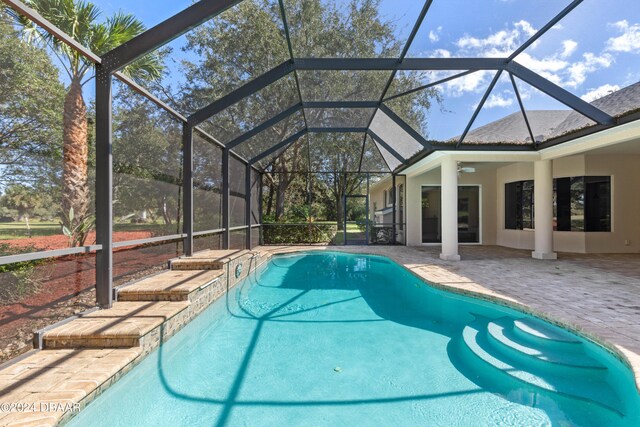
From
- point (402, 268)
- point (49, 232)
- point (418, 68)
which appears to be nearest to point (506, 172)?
point (402, 268)

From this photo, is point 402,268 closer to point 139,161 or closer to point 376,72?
point 376,72

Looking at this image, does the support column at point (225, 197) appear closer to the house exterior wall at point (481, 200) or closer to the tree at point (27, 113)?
the tree at point (27, 113)

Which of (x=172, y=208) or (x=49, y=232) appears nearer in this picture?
(x=49, y=232)

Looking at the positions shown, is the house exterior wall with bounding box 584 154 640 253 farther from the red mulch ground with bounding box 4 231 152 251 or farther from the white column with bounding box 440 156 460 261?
the red mulch ground with bounding box 4 231 152 251

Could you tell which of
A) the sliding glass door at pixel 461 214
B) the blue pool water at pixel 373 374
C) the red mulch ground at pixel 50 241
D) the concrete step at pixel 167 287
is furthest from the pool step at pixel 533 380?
the sliding glass door at pixel 461 214

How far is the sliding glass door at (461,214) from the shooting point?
1259 centimetres

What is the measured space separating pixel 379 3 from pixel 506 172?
8816 millimetres

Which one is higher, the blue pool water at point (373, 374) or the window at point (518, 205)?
the window at point (518, 205)

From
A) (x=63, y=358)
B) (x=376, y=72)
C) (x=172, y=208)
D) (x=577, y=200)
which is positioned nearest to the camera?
(x=63, y=358)

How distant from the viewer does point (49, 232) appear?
3.27 metres

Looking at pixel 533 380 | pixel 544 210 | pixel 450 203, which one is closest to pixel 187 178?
pixel 533 380

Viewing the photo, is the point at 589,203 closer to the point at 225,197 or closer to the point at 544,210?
the point at 544,210

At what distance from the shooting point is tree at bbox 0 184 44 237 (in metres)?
2.76

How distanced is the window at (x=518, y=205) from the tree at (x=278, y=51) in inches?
221
